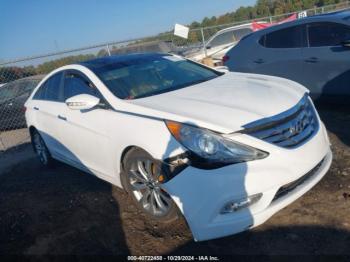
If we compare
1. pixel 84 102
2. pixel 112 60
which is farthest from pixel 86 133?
pixel 112 60

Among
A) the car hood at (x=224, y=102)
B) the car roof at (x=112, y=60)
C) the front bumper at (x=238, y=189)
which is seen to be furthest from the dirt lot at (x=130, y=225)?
the car roof at (x=112, y=60)

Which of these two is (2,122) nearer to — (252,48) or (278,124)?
(252,48)

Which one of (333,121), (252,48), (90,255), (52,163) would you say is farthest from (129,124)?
(252,48)

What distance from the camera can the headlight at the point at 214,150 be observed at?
10.0 ft

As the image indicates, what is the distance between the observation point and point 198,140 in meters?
3.15

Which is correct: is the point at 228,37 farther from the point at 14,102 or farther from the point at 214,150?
the point at 214,150

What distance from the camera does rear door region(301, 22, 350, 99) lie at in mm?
5883

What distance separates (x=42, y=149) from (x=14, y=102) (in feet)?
20.1

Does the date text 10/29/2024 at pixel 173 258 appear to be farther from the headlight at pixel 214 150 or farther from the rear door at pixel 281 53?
the rear door at pixel 281 53

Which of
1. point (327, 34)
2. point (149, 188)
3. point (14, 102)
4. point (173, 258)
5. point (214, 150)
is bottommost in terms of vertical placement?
point (14, 102)

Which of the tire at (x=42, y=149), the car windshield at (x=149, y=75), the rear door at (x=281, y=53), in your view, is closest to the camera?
the car windshield at (x=149, y=75)

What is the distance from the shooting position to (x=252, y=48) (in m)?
7.32

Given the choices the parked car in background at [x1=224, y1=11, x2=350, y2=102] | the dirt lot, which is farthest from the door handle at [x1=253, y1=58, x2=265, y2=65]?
the dirt lot

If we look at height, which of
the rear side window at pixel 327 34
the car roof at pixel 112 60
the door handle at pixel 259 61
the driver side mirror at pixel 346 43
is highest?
the car roof at pixel 112 60
